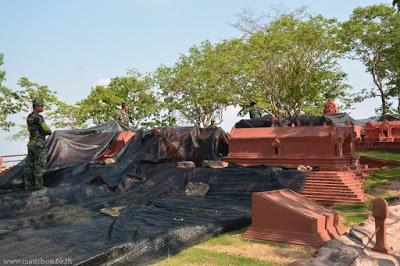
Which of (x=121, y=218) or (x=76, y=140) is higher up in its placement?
(x=76, y=140)

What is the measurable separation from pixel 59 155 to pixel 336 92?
20511 millimetres

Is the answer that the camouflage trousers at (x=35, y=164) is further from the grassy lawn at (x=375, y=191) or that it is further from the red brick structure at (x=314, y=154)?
the grassy lawn at (x=375, y=191)

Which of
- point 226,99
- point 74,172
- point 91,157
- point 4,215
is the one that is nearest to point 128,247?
point 4,215

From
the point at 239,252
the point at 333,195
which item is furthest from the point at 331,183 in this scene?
the point at 239,252

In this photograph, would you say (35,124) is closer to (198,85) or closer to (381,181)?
(381,181)

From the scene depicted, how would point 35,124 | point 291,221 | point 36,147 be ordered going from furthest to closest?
1. point 36,147
2. point 35,124
3. point 291,221

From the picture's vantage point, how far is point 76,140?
15.1m

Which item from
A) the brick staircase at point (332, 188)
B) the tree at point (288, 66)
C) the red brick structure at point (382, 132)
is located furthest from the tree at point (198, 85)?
the brick staircase at point (332, 188)

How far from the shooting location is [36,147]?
9930 mm

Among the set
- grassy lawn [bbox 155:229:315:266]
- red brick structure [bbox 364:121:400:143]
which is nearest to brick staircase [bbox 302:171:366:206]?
grassy lawn [bbox 155:229:315:266]

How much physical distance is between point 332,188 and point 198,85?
70.7 feet

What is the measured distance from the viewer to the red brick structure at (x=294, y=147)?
1027cm

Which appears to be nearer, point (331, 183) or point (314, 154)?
point (331, 183)

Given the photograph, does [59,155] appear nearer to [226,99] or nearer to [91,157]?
[91,157]
